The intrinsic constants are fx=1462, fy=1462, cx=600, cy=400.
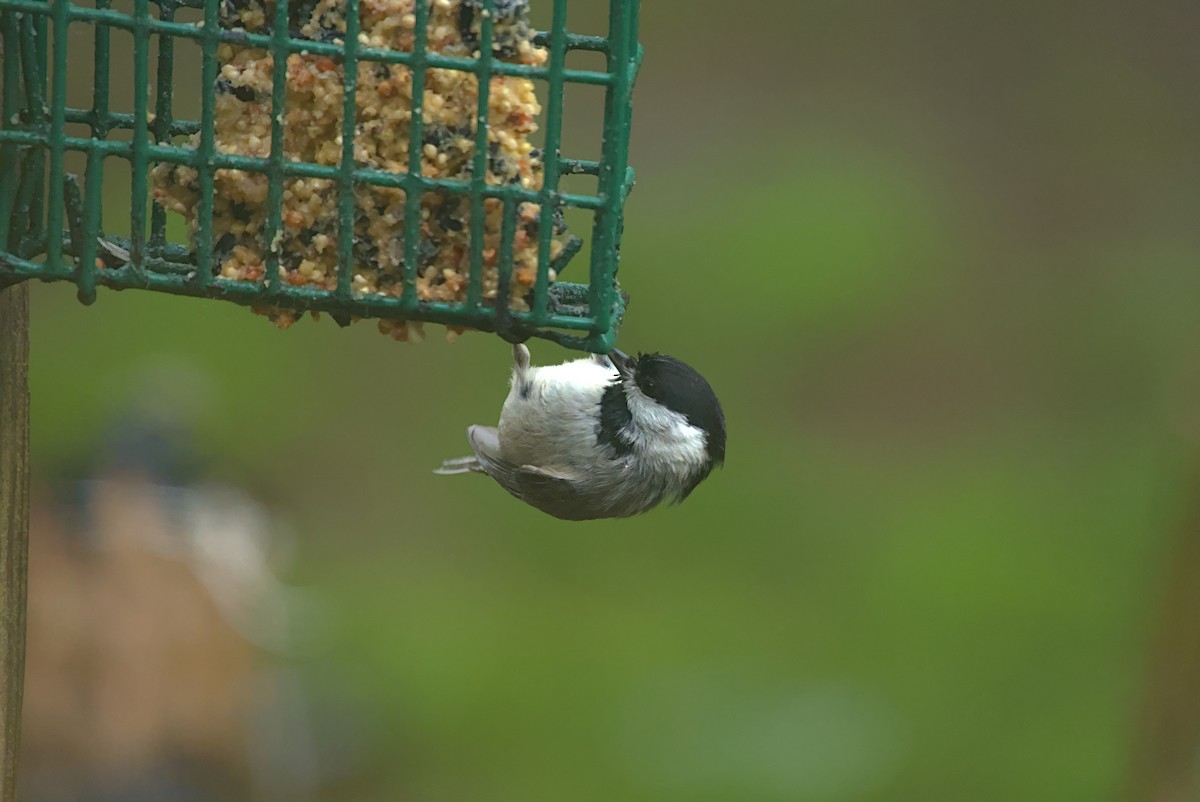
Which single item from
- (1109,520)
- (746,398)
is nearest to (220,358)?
(746,398)

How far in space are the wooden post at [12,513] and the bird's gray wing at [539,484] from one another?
140cm

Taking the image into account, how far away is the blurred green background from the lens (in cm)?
521

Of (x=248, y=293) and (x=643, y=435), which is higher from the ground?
(x=248, y=293)

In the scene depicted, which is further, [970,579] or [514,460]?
[970,579]

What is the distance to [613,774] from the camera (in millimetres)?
5117

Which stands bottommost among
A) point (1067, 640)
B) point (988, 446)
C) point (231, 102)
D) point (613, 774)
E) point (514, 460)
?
point (613, 774)

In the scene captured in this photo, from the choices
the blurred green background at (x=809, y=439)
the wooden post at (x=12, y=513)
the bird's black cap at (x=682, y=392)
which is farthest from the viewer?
the blurred green background at (x=809, y=439)

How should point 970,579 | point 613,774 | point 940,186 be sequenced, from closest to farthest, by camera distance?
point 613,774
point 970,579
point 940,186

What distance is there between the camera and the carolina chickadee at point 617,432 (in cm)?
332

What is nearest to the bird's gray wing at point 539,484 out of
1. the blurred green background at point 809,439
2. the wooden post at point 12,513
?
the wooden post at point 12,513

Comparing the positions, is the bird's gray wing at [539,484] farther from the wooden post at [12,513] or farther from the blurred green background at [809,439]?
the blurred green background at [809,439]

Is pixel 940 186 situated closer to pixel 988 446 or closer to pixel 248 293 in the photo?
pixel 988 446

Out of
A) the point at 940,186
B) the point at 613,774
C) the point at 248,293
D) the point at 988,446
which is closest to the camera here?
the point at 248,293

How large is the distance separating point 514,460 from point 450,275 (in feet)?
4.13
